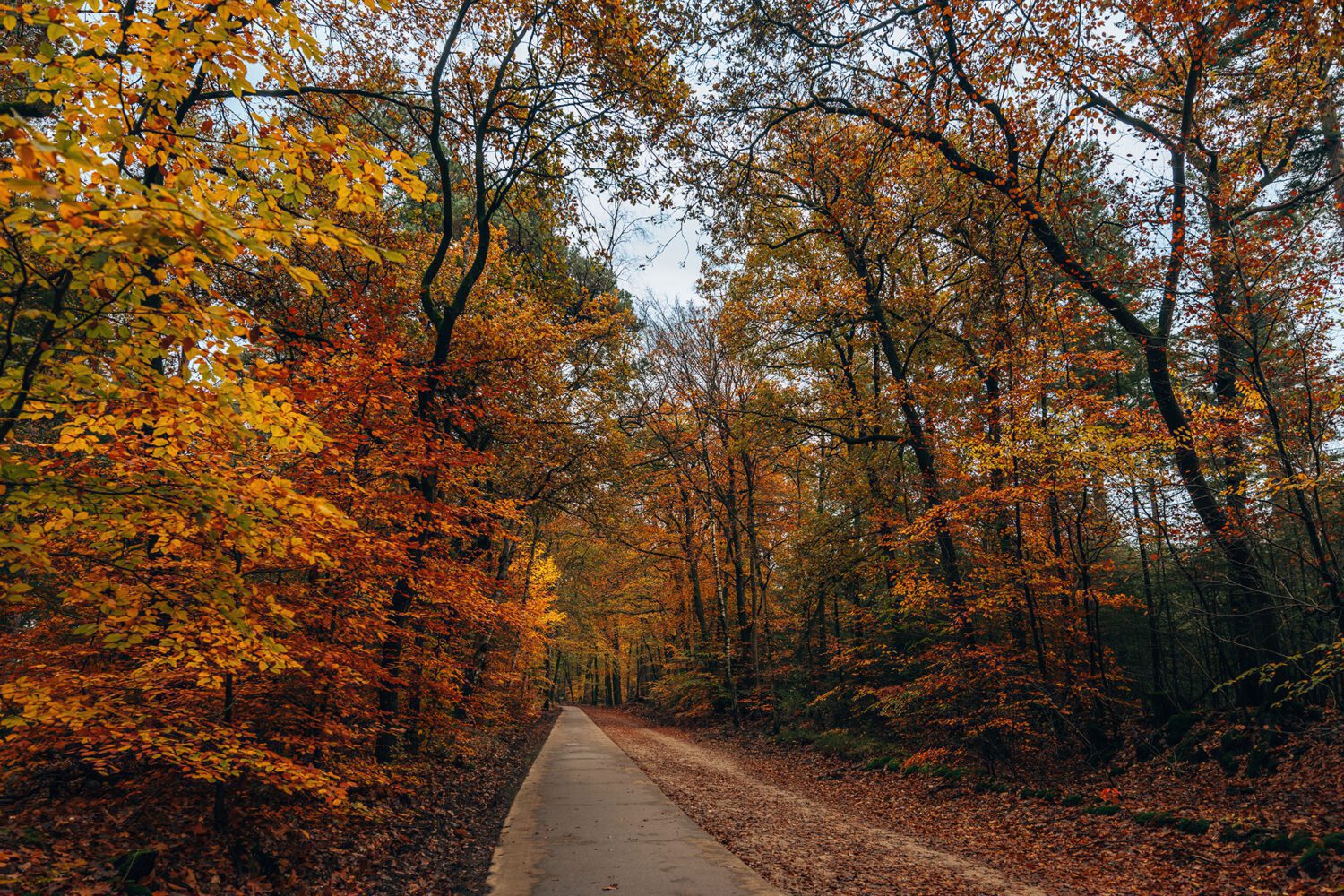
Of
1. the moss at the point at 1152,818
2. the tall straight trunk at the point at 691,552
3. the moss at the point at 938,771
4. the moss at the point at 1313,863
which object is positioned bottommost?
the moss at the point at 938,771

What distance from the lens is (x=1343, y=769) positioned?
21.2 feet

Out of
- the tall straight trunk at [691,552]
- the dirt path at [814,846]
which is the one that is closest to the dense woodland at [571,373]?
the dirt path at [814,846]

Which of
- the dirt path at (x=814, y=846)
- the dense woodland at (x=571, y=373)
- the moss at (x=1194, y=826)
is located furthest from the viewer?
the moss at (x=1194, y=826)

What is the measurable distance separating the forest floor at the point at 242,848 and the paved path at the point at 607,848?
41 cm

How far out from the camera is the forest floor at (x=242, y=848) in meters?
4.10

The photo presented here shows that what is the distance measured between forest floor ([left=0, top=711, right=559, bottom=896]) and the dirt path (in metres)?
2.98

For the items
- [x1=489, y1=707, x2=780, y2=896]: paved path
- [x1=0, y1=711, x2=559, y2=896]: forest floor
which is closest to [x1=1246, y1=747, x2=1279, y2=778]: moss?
[x1=489, y1=707, x2=780, y2=896]: paved path

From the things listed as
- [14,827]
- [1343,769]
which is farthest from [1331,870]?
[14,827]

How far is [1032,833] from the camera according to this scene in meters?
7.59

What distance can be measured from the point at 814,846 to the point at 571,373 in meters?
11.4

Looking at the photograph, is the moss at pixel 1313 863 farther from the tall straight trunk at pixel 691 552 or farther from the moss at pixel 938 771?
the tall straight trunk at pixel 691 552

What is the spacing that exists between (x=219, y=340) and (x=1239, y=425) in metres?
11.0

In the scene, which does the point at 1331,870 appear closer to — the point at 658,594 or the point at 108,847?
the point at 108,847

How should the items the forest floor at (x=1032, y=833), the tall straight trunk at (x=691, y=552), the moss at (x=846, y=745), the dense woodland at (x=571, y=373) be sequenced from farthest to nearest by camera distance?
the tall straight trunk at (x=691, y=552) → the moss at (x=846, y=745) → the forest floor at (x=1032, y=833) → the dense woodland at (x=571, y=373)
